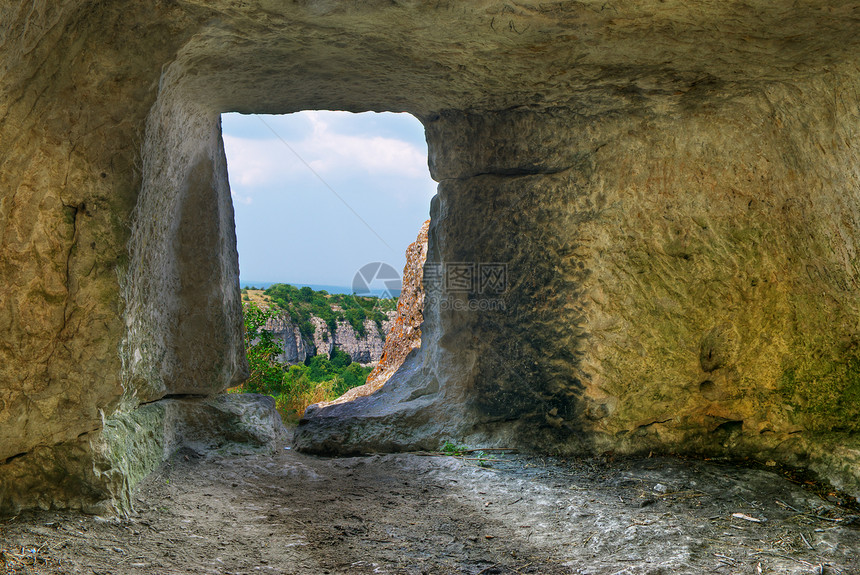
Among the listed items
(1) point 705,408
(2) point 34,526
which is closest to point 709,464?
(1) point 705,408

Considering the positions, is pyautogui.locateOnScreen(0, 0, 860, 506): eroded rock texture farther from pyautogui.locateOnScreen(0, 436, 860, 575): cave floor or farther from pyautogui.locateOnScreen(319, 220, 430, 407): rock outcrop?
pyautogui.locateOnScreen(319, 220, 430, 407): rock outcrop

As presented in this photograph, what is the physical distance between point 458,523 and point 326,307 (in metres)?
17.0

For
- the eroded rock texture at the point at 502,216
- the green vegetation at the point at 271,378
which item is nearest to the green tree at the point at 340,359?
the green vegetation at the point at 271,378

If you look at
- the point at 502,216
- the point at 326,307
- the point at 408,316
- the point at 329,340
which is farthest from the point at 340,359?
the point at 502,216

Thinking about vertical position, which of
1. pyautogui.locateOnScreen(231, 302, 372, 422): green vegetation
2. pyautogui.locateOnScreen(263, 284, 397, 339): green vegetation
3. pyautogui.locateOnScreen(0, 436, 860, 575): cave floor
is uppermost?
pyautogui.locateOnScreen(263, 284, 397, 339): green vegetation

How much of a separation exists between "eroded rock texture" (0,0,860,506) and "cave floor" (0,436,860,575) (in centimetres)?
32

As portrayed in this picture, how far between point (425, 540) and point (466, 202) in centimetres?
273

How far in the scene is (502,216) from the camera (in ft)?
16.0

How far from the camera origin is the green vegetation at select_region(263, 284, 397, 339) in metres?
18.4

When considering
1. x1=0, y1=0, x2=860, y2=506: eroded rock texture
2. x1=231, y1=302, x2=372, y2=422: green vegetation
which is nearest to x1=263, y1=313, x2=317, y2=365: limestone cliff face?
x1=231, y1=302, x2=372, y2=422: green vegetation

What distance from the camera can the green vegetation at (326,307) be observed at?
18.4 metres

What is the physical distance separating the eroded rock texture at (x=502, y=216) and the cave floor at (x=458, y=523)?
32cm

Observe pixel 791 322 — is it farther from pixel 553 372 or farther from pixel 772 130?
pixel 553 372

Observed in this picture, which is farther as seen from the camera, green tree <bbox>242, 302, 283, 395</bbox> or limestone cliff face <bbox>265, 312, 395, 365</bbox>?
limestone cliff face <bbox>265, 312, 395, 365</bbox>
